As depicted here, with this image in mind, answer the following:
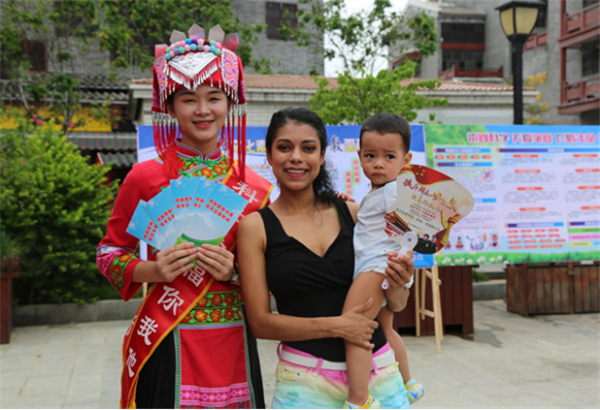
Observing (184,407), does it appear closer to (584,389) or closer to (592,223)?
(584,389)

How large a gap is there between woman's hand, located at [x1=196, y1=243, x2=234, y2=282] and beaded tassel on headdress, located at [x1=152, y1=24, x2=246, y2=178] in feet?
1.08

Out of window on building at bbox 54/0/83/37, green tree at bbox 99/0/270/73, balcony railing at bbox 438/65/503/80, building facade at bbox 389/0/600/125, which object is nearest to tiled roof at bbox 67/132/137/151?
green tree at bbox 99/0/270/73

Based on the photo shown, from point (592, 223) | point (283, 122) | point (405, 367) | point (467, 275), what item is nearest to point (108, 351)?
point (467, 275)

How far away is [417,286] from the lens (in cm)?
639

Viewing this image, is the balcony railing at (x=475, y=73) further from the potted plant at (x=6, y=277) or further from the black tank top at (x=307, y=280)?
the black tank top at (x=307, y=280)

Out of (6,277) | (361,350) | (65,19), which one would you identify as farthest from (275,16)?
(361,350)

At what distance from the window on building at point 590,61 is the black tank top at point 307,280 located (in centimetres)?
2256

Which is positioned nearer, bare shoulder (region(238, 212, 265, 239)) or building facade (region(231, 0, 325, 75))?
bare shoulder (region(238, 212, 265, 239))

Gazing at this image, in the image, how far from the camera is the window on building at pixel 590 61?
2131 cm

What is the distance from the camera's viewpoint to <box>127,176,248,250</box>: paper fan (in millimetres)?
1775

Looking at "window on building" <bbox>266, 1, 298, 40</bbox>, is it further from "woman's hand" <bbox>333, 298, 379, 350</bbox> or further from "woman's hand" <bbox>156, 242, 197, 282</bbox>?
"woman's hand" <bbox>333, 298, 379, 350</bbox>

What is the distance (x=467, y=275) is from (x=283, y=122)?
5282mm

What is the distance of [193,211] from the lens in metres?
1.78

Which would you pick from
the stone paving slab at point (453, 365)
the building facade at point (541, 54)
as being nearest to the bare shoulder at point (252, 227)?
the stone paving slab at point (453, 365)
